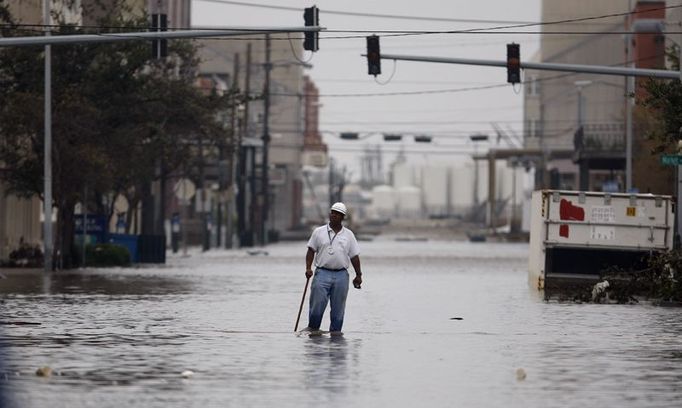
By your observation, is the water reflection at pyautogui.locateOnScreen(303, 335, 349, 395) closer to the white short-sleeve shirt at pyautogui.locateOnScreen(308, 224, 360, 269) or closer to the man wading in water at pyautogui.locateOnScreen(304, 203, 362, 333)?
the man wading in water at pyautogui.locateOnScreen(304, 203, 362, 333)

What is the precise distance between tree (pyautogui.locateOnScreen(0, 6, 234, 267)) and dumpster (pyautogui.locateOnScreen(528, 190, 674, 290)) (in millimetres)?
16090

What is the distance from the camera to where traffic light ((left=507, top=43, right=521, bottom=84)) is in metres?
45.4

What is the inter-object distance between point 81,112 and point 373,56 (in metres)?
12.9

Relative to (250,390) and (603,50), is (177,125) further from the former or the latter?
(603,50)

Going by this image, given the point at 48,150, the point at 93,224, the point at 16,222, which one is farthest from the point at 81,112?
the point at 16,222

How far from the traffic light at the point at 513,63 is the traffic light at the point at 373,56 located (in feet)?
10.0

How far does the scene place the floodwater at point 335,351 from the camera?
1698cm

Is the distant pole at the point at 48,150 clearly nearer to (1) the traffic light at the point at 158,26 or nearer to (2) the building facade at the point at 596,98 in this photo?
(1) the traffic light at the point at 158,26

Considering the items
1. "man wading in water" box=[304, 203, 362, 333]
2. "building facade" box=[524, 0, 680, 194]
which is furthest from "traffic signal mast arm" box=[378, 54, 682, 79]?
"building facade" box=[524, 0, 680, 194]

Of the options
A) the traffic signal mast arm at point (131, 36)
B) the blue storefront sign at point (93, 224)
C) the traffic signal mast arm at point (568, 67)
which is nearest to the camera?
the traffic signal mast arm at point (131, 36)

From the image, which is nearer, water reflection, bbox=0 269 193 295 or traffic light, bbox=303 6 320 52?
water reflection, bbox=0 269 193 295

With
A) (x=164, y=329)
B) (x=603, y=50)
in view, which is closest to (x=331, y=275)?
(x=164, y=329)

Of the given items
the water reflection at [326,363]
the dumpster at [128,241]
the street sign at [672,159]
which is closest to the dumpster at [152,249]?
the dumpster at [128,241]

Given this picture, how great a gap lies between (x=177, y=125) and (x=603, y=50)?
69.5m
